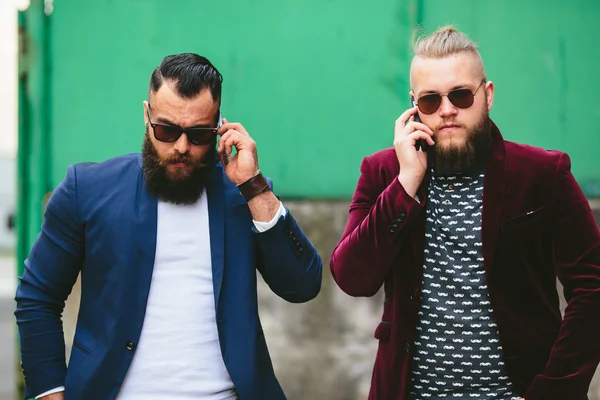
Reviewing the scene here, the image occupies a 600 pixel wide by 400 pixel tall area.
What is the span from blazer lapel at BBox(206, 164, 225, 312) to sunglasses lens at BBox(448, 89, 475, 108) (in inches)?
36.0

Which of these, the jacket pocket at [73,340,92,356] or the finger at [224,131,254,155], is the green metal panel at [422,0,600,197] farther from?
the jacket pocket at [73,340,92,356]

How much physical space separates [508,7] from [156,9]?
87.9 inches

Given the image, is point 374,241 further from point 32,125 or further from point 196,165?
point 32,125

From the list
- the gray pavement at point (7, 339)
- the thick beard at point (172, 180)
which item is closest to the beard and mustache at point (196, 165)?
the thick beard at point (172, 180)

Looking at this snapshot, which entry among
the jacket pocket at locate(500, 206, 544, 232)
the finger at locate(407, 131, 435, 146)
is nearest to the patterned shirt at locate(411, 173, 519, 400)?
the jacket pocket at locate(500, 206, 544, 232)

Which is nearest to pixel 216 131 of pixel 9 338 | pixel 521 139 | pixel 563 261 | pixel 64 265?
pixel 64 265

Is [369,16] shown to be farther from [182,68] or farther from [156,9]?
[182,68]

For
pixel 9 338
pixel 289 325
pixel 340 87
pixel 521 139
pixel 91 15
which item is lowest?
pixel 9 338

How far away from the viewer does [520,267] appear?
2.70 meters

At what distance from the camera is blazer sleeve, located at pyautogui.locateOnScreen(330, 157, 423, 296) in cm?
272

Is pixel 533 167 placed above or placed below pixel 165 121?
below

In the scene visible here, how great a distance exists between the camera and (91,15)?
16.1ft

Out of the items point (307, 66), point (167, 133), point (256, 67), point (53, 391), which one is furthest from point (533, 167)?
point (256, 67)

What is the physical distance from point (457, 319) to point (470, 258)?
22cm
